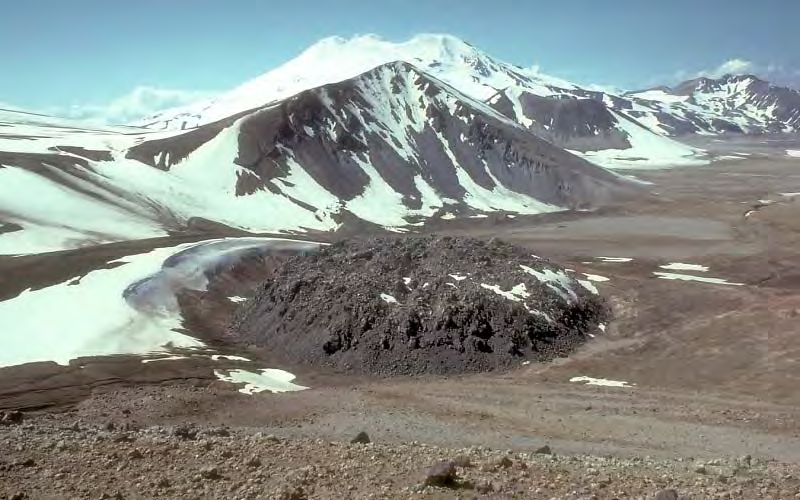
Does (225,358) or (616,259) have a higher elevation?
(616,259)

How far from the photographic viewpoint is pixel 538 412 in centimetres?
3150

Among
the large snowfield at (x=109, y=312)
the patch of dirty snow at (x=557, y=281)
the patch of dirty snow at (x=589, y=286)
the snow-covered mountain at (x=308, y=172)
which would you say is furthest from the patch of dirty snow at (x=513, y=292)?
the snow-covered mountain at (x=308, y=172)

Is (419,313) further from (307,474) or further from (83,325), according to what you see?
(307,474)

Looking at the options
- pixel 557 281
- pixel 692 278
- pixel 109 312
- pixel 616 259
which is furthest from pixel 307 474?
pixel 616 259

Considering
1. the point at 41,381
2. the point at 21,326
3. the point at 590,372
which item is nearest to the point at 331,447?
the point at 41,381

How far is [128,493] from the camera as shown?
1330cm

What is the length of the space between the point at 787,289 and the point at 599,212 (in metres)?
59.3

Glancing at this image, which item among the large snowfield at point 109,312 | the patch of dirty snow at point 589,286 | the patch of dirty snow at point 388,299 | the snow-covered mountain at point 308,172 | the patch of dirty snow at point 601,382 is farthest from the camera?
the snow-covered mountain at point 308,172

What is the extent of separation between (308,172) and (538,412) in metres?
91.5

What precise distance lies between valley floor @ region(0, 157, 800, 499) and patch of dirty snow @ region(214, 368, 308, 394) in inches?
45.2

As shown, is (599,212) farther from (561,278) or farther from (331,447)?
(331,447)

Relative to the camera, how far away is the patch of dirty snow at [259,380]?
36859mm

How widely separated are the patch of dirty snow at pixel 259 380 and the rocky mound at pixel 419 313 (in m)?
3.75

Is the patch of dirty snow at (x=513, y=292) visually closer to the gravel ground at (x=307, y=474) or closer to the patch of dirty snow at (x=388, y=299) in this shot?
the patch of dirty snow at (x=388, y=299)
